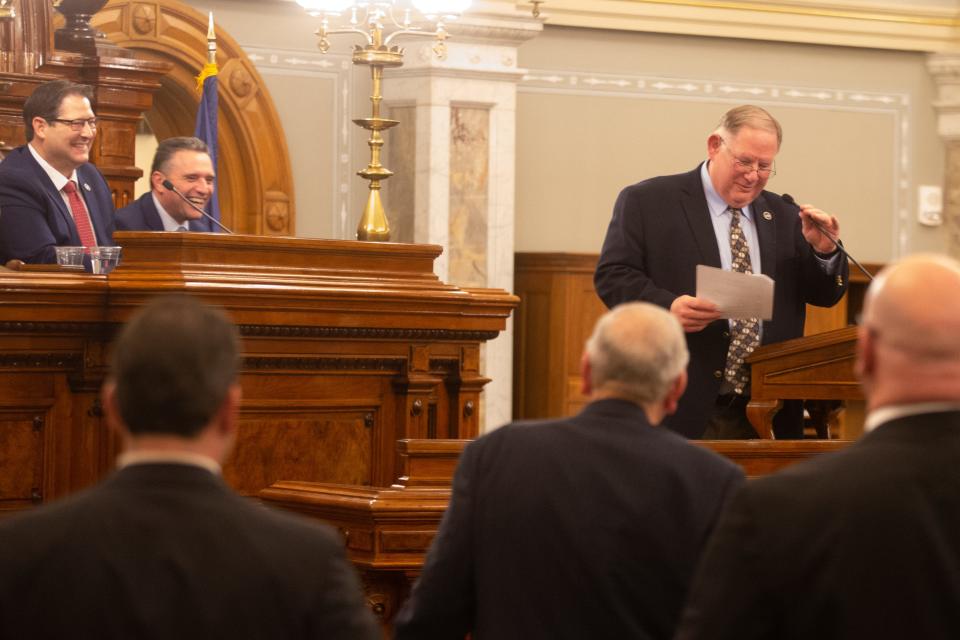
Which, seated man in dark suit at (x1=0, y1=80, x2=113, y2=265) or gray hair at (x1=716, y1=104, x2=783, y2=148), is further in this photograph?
seated man in dark suit at (x1=0, y1=80, x2=113, y2=265)

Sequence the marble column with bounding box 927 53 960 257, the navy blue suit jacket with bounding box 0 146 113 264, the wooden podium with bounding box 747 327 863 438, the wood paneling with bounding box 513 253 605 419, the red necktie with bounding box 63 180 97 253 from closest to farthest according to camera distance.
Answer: the wooden podium with bounding box 747 327 863 438 < the navy blue suit jacket with bounding box 0 146 113 264 < the red necktie with bounding box 63 180 97 253 < the wood paneling with bounding box 513 253 605 419 < the marble column with bounding box 927 53 960 257

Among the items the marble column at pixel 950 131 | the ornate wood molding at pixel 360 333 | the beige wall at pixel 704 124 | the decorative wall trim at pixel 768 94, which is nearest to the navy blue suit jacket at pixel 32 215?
the ornate wood molding at pixel 360 333

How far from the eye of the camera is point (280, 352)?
4922 millimetres

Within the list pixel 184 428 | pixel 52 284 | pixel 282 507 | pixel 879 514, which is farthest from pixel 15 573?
pixel 52 284

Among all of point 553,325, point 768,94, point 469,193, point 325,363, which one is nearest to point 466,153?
point 469,193

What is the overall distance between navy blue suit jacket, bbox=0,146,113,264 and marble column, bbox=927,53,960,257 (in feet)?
26.6

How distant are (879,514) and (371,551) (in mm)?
2073

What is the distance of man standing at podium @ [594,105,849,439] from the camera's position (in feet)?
16.1

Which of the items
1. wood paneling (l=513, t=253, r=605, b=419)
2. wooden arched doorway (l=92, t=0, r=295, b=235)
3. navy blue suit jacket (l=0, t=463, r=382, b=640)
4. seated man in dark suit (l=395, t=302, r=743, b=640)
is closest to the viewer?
navy blue suit jacket (l=0, t=463, r=382, b=640)

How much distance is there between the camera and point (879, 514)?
207cm

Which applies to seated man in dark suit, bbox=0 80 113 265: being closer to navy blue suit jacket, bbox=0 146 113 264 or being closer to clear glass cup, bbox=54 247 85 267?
navy blue suit jacket, bbox=0 146 113 264

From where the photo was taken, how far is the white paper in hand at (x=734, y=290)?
466 cm

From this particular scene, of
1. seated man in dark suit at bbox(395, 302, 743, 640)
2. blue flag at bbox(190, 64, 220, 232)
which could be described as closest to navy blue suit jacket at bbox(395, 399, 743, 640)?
seated man in dark suit at bbox(395, 302, 743, 640)

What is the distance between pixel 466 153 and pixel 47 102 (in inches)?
197
